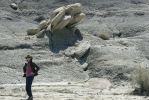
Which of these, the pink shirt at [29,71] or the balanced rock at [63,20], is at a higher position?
the pink shirt at [29,71]

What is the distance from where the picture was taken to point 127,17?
1726 inches

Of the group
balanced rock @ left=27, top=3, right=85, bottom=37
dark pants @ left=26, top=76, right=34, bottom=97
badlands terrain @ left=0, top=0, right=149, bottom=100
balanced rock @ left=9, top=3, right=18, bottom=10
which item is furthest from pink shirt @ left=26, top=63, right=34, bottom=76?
balanced rock @ left=9, top=3, right=18, bottom=10

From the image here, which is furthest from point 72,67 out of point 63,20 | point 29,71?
point 29,71

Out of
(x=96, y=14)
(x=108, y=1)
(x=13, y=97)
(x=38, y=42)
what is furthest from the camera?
(x=108, y=1)

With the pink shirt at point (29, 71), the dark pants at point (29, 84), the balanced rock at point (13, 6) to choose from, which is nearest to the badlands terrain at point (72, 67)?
the dark pants at point (29, 84)

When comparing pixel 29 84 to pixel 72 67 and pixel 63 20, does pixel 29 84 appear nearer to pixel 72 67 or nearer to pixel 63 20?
pixel 72 67

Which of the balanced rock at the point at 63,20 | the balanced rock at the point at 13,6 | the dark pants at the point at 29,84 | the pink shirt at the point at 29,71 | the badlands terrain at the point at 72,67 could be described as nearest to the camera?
the pink shirt at the point at 29,71

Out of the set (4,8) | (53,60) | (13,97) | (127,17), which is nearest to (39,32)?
(53,60)

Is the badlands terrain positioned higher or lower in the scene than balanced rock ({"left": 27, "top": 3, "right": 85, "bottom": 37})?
lower

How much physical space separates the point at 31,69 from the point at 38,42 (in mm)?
9874

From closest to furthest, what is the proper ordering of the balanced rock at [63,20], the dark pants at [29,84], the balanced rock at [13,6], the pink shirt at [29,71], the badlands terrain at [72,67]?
the pink shirt at [29,71] → the dark pants at [29,84] → the badlands terrain at [72,67] → the balanced rock at [63,20] → the balanced rock at [13,6]

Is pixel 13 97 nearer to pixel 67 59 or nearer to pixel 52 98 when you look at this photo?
pixel 52 98

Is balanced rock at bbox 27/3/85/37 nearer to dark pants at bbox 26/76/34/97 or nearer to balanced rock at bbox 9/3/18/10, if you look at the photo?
dark pants at bbox 26/76/34/97

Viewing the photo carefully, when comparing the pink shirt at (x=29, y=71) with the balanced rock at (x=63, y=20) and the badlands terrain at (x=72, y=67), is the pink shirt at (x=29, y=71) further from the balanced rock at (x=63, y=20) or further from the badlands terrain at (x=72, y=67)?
the balanced rock at (x=63, y=20)
